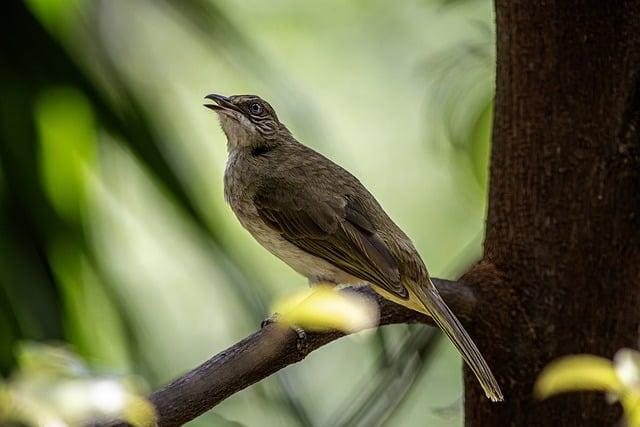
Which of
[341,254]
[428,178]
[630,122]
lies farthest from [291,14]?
[630,122]

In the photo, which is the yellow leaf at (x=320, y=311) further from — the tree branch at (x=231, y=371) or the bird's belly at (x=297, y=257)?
the bird's belly at (x=297, y=257)

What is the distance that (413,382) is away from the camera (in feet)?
10.1

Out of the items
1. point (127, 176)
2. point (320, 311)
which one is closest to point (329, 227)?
point (127, 176)

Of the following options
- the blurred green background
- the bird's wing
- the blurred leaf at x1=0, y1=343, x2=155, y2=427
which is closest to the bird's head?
the blurred green background

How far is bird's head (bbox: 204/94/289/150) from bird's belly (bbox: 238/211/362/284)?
410mm

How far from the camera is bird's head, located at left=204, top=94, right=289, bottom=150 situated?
3959 mm

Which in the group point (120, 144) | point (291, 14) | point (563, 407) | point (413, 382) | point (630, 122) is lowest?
point (563, 407)

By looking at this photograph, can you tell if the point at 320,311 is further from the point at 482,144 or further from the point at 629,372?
the point at 482,144

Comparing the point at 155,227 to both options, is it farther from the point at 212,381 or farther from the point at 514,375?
the point at 212,381

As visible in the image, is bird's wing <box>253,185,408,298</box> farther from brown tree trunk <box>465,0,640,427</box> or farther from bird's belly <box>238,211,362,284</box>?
brown tree trunk <box>465,0,640,427</box>

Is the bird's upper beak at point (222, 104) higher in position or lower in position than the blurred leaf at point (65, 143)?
higher

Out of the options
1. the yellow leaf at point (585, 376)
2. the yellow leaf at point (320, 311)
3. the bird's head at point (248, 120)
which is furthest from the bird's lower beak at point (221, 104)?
the yellow leaf at point (585, 376)

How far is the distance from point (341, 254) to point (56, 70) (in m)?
0.96

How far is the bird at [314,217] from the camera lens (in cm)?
310
